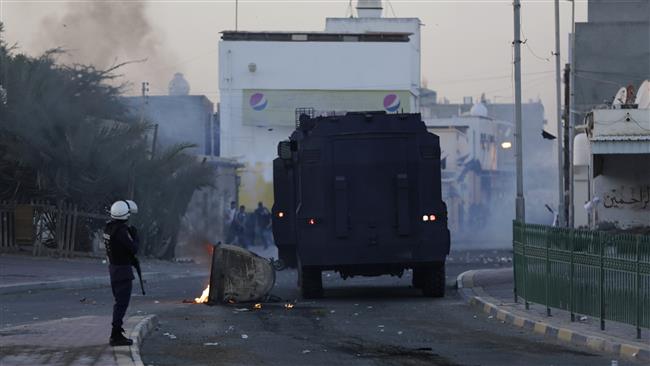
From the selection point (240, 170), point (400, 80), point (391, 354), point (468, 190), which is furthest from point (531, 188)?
point (391, 354)

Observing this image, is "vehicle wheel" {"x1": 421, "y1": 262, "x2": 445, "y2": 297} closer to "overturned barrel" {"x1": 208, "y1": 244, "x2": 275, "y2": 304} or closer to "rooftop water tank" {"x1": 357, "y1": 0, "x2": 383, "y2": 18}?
"overturned barrel" {"x1": 208, "y1": 244, "x2": 275, "y2": 304}

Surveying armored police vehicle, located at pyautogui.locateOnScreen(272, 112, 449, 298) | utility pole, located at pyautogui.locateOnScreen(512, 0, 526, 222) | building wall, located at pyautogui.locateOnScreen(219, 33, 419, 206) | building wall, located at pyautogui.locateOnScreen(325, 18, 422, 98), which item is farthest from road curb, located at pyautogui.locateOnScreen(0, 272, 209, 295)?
building wall, located at pyautogui.locateOnScreen(325, 18, 422, 98)

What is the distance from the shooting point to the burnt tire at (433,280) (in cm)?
2208

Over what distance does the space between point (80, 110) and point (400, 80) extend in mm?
53182

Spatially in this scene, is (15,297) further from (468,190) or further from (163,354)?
(468,190)

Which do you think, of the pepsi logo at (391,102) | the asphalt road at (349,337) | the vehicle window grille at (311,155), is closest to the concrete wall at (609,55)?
the pepsi logo at (391,102)

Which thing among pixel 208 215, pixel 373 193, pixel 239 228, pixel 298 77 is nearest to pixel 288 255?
pixel 373 193

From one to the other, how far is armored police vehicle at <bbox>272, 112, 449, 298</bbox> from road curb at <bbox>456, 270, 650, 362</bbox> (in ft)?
4.87

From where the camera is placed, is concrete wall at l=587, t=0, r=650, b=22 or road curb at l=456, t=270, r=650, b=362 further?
concrete wall at l=587, t=0, r=650, b=22

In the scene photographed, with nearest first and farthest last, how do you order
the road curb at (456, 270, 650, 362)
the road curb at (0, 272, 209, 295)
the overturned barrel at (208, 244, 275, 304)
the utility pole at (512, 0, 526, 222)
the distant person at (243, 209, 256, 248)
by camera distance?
1. the road curb at (456, 270, 650, 362)
2. the overturned barrel at (208, 244, 275, 304)
3. the road curb at (0, 272, 209, 295)
4. the utility pole at (512, 0, 526, 222)
5. the distant person at (243, 209, 256, 248)

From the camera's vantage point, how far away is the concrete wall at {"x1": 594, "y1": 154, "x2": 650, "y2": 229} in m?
41.7

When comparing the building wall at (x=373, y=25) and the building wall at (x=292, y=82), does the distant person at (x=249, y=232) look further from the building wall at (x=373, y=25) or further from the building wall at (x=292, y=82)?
the building wall at (x=373, y=25)

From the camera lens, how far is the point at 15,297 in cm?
2258

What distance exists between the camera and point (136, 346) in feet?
43.7
